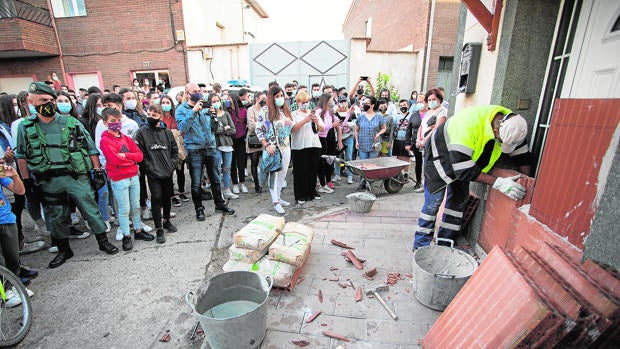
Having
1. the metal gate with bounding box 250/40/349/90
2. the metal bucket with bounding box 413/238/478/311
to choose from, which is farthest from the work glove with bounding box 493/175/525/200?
the metal gate with bounding box 250/40/349/90

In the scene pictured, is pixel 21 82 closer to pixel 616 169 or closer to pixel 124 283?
pixel 124 283

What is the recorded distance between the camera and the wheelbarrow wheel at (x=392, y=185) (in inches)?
241

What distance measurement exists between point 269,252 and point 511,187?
8.03 ft

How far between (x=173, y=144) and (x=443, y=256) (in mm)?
3909

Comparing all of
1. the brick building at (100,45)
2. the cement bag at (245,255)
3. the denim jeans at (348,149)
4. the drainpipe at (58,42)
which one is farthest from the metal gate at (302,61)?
the cement bag at (245,255)

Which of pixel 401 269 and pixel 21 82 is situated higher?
pixel 21 82

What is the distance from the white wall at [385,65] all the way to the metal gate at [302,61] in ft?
1.24

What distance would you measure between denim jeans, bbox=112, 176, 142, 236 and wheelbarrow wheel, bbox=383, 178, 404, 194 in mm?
4488

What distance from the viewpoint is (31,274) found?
355cm

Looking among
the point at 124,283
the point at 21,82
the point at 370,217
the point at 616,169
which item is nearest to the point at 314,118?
the point at 370,217

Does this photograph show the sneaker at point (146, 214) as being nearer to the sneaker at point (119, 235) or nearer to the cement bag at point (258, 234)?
the sneaker at point (119, 235)

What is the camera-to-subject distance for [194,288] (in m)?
3.23

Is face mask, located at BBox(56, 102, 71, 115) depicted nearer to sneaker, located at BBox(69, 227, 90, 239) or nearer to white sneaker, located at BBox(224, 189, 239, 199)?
sneaker, located at BBox(69, 227, 90, 239)

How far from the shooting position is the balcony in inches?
455
